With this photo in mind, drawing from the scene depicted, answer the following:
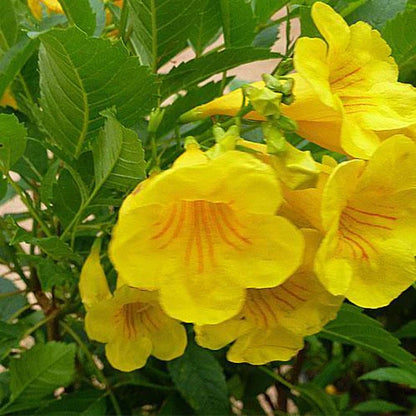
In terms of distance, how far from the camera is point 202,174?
30cm

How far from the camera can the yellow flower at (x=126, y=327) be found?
0.45 metres

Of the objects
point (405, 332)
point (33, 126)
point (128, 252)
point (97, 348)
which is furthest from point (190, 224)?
point (405, 332)

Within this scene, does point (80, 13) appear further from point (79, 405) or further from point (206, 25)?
A: point (79, 405)

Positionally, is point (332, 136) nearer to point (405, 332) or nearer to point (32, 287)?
point (32, 287)

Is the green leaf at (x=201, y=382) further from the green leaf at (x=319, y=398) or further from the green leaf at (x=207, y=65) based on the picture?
the green leaf at (x=207, y=65)

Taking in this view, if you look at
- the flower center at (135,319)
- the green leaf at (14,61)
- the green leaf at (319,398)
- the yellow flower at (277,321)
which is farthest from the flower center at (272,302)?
the green leaf at (319,398)

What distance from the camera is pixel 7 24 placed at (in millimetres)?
483

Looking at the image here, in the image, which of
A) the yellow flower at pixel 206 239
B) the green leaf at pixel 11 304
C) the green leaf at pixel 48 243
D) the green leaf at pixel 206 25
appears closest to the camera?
the yellow flower at pixel 206 239

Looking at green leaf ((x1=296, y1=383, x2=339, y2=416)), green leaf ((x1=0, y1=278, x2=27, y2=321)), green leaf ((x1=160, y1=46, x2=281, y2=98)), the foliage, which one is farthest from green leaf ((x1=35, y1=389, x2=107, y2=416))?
green leaf ((x1=160, y1=46, x2=281, y2=98))

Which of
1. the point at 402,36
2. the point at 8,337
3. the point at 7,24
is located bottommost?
the point at 8,337

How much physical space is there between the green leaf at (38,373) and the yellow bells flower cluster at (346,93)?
0.24m

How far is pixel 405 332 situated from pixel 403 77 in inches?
14.2

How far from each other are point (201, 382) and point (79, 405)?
115 millimetres

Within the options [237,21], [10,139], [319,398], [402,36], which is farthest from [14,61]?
[319,398]
